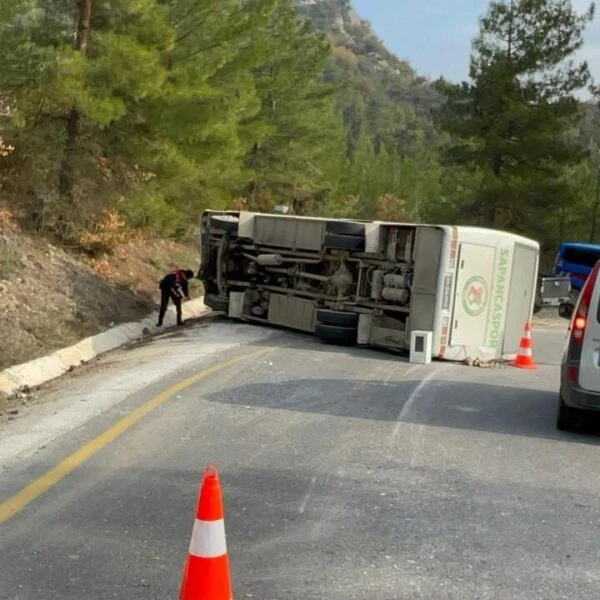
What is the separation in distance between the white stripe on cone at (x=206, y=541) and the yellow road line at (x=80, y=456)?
2245 millimetres

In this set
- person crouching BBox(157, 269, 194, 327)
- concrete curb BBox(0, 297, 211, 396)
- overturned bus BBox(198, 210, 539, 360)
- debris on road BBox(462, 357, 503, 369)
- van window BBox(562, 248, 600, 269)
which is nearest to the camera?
concrete curb BBox(0, 297, 211, 396)

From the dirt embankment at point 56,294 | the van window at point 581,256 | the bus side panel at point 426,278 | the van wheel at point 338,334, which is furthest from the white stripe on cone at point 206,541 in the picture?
the van window at point 581,256

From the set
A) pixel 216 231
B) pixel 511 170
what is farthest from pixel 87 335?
pixel 511 170

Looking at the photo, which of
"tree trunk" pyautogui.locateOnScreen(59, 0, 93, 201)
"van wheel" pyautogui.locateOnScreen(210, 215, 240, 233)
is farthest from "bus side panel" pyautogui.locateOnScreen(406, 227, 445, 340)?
"tree trunk" pyautogui.locateOnScreen(59, 0, 93, 201)

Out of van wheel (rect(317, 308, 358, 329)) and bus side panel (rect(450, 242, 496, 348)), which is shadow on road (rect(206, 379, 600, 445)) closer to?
bus side panel (rect(450, 242, 496, 348))

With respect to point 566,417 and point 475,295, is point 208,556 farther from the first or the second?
point 475,295

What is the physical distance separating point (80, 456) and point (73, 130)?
13204mm

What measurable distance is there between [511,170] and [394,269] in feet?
70.4

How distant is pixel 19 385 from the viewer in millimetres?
11742

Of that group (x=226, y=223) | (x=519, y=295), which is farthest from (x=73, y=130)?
(x=519, y=295)

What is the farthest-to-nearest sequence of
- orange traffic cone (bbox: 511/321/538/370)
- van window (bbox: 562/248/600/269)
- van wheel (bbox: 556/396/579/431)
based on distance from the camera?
1. van window (bbox: 562/248/600/269)
2. orange traffic cone (bbox: 511/321/538/370)
3. van wheel (bbox: 556/396/579/431)

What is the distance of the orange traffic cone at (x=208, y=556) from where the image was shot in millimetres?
3988

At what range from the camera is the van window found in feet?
91.7

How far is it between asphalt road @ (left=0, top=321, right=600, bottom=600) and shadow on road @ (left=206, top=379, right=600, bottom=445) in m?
0.04
